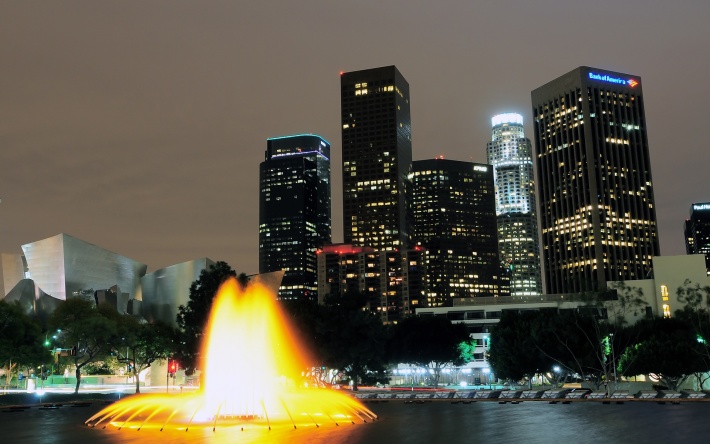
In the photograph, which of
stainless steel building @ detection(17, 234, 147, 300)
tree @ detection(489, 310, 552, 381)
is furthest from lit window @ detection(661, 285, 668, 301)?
stainless steel building @ detection(17, 234, 147, 300)

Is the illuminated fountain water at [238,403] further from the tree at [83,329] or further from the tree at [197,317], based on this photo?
the tree at [83,329]

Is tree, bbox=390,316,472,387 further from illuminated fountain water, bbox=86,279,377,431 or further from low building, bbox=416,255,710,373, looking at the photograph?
illuminated fountain water, bbox=86,279,377,431

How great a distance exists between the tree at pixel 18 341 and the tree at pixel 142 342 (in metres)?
9.39

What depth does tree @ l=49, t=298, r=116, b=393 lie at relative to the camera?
69688 mm

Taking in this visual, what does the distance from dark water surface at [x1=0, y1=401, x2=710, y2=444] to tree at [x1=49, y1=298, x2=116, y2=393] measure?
27253 mm

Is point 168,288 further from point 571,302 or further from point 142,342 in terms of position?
point 571,302

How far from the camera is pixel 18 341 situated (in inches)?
2498

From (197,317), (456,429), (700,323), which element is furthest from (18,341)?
(700,323)

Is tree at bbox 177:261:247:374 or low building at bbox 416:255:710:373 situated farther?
low building at bbox 416:255:710:373

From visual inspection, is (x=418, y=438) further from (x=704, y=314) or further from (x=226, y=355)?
(x=704, y=314)

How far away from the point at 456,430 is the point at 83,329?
50.2 m

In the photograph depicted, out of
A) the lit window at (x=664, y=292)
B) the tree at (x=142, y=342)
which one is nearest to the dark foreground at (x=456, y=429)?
the tree at (x=142, y=342)

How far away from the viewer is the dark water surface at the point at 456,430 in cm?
2702

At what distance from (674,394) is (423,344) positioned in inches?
1804
